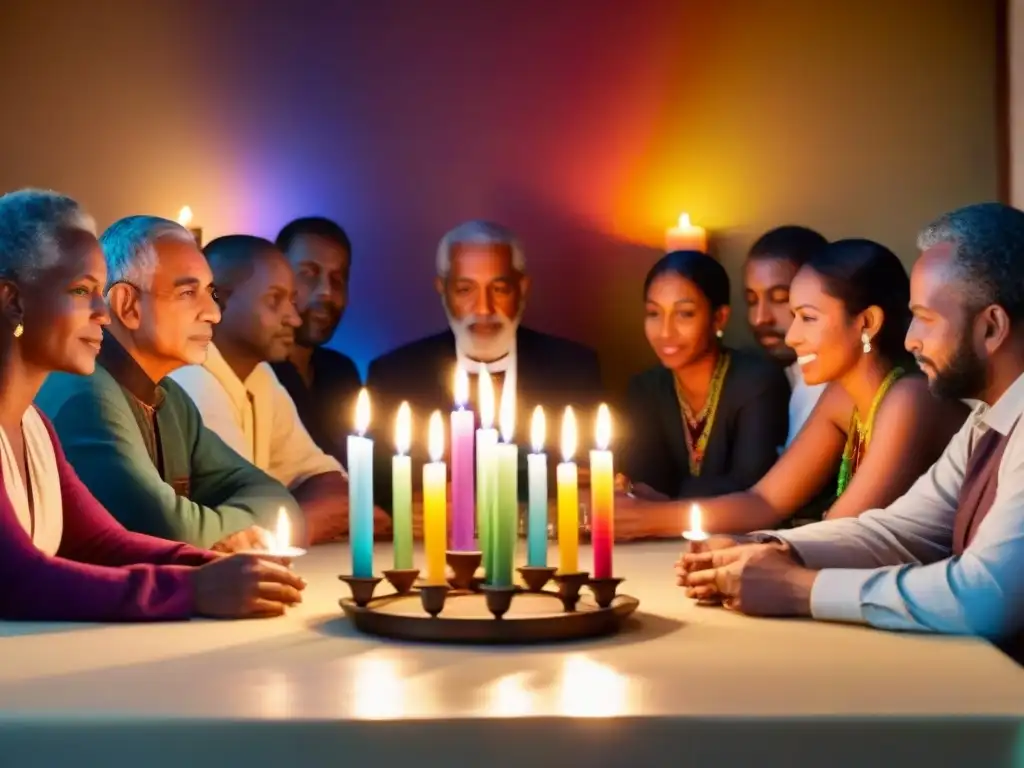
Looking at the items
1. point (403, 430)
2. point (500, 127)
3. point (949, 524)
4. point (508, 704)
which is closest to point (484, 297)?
point (500, 127)

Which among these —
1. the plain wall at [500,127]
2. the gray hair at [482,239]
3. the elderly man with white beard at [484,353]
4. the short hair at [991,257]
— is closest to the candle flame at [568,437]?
the short hair at [991,257]

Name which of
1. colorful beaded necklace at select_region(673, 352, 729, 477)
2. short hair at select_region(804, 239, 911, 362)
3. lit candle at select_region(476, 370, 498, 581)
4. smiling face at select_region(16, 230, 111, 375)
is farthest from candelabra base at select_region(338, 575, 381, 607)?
colorful beaded necklace at select_region(673, 352, 729, 477)

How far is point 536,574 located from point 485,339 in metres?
2.55

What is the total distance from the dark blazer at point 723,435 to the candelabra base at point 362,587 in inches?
85.7

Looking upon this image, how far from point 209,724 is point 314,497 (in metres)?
2.28

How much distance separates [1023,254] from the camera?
2.64 m

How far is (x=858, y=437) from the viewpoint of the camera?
140 inches

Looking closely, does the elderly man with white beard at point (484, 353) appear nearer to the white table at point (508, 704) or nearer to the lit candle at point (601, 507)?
the lit candle at point (601, 507)

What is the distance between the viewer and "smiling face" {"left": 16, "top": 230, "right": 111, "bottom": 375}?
254 cm

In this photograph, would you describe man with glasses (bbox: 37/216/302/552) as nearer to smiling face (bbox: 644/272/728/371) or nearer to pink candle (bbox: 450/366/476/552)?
pink candle (bbox: 450/366/476/552)

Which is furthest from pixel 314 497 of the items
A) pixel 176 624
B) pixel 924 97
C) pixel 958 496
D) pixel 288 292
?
pixel 924 97

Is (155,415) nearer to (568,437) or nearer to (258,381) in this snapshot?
(258,381)

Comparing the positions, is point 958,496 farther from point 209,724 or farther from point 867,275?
point 209,724

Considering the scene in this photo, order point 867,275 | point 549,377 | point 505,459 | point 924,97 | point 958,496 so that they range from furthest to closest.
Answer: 1. point 924,97
2. point 549,377
3. point 867,275
4. point 958,496
5. point 505,459
